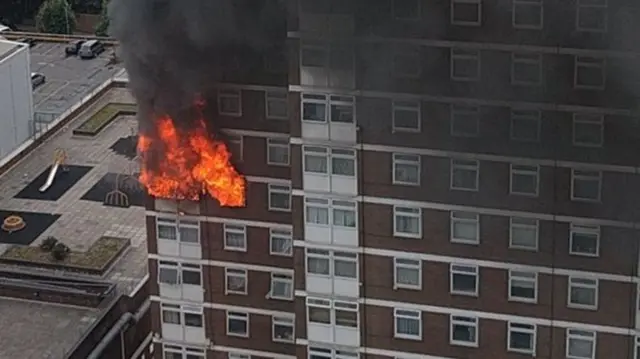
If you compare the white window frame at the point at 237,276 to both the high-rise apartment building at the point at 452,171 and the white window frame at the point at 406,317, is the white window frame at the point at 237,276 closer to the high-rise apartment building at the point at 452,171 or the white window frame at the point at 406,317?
the high-rise apartment building at the point at 452,171

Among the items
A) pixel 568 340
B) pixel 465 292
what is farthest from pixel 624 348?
pixel 465 292

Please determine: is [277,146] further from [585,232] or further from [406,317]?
[585,232]

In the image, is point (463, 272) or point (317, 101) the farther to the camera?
point (463, 272)

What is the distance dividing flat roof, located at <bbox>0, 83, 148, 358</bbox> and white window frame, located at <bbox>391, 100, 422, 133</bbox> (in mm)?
11400

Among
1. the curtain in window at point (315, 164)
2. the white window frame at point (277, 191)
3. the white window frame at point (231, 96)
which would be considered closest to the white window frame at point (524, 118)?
the curtain in window at point (315, 164)

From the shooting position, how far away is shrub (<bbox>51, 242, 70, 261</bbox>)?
1266 inches

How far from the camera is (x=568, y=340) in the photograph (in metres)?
21.9

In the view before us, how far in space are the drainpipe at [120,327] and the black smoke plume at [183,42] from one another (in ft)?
25.3

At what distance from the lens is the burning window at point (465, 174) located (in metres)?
21.3

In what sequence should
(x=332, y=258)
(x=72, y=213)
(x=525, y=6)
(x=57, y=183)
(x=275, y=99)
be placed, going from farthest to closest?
(x=57, y=183) < (x=72, y=213) < (x=275, y=99) < (x=332, y=258) < (x=525, y=6)

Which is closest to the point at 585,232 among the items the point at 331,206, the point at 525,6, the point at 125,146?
the point at 525,6

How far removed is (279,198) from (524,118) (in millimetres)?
5102

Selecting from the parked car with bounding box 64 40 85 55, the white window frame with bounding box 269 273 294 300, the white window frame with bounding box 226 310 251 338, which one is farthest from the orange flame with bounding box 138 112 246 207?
the parked car with bounding box 64 40 85 55

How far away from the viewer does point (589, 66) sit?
2009cm
